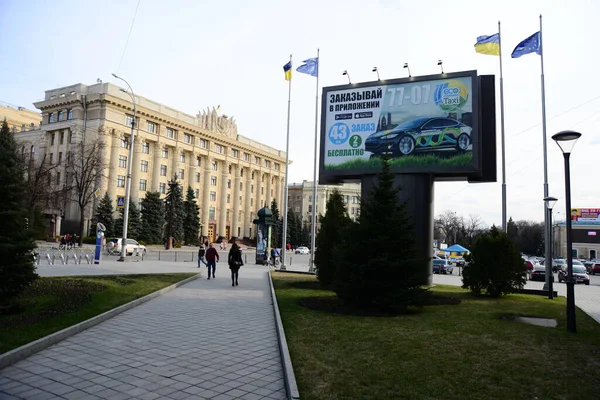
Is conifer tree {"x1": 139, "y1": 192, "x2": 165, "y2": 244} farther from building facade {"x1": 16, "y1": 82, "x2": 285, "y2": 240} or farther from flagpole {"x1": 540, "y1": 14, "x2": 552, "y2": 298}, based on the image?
flagpole {"x1": 540, "y1": 14, "x2": 552, "y2": 298}

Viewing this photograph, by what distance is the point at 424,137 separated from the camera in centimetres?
1936

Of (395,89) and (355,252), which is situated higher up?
(395,89)

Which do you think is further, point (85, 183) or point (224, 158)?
point (224, 158)

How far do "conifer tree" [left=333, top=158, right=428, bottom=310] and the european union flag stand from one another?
14737 millimetres

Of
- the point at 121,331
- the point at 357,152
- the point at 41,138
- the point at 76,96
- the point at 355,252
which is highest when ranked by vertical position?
the point at 76,96

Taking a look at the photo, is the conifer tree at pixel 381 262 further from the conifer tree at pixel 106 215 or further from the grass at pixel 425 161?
the conifer tree at pixel 106 215

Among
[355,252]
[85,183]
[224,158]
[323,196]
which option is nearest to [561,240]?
[323,196]

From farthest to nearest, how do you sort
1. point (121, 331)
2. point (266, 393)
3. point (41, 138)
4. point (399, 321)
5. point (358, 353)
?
1. point (41, 138)
2. point (399, 321)
3. point (121, 331)
4. point (358, 353)
5. point (266, 393)

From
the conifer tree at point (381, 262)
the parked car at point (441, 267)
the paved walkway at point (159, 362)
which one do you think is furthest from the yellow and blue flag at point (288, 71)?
the paved walkway at point (159, 362)

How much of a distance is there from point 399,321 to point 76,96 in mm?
69153

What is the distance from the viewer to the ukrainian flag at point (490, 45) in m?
22.6

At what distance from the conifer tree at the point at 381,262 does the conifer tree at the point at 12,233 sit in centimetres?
782

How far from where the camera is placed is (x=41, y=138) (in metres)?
70.6

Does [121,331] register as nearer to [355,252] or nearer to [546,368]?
[355,252]
